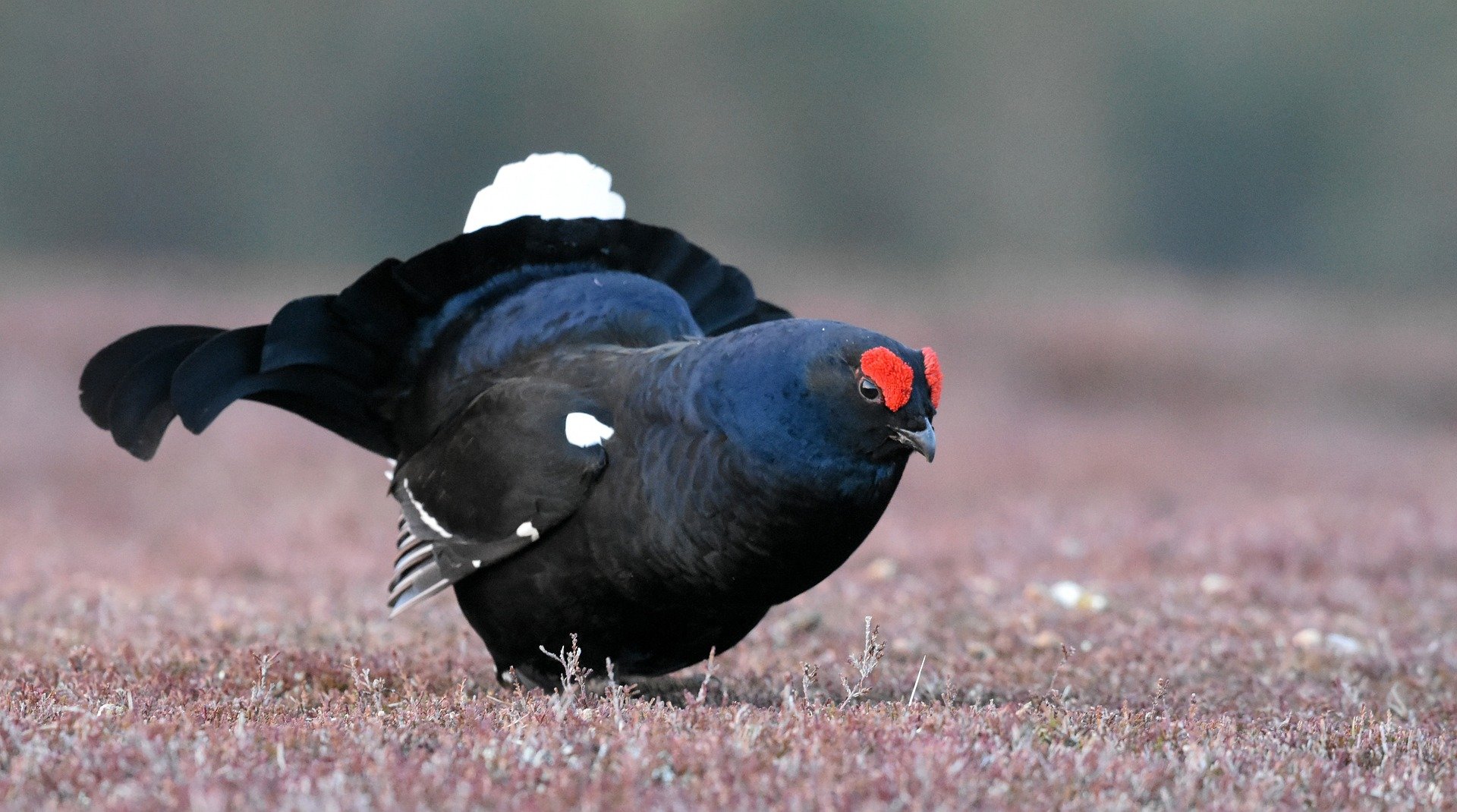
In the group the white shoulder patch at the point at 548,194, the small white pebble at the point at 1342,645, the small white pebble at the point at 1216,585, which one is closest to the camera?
the white shoulder patch at the point at 548,194

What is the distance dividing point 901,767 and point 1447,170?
37804 mm

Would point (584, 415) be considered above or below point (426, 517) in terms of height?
above

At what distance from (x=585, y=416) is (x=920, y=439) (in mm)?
1149

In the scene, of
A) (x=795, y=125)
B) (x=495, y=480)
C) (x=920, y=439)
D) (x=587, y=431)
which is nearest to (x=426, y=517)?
(x=495, y=480)

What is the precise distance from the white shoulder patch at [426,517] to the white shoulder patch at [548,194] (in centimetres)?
125

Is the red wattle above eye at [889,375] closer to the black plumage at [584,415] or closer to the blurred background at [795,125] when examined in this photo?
the black plumage at [584,415]

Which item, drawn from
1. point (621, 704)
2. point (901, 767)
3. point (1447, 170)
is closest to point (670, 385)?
point (621, 704)

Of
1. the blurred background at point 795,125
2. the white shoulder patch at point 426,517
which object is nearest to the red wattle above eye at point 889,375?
the white shoulder patch at point 426,517

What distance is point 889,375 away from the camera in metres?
4.37

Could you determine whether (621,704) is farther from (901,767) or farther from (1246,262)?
(1246,262)

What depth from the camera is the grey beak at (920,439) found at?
4355mm

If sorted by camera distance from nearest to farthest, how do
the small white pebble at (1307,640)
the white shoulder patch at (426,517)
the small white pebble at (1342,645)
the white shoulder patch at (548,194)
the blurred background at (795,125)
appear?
the white shoulder patch at (426,517)
the white shoulder patch at (548,194)
the small white pebble at (1342,645)
the small white pebble at (1307,640)
the blurred background at (795,125)

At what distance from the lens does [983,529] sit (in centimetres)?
1096

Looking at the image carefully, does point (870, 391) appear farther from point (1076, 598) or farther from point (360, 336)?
point (1076, 598)
